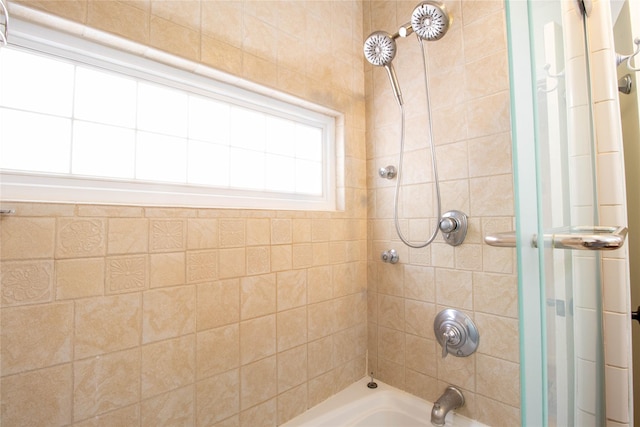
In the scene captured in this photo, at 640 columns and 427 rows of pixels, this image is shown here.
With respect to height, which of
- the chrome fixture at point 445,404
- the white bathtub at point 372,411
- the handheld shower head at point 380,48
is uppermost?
the handheld shower head at point 380,48

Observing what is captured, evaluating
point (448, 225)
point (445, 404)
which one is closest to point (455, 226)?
point (448, 225)

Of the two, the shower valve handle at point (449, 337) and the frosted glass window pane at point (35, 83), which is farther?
the shower valve handle at point (449, 337)

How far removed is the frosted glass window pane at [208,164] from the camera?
118 centimetres

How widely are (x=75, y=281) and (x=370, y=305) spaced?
1360 millimetres

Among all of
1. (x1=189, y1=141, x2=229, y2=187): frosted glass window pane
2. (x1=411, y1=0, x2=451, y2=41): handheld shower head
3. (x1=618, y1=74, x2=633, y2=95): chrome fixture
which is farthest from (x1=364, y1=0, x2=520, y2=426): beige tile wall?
(x1=189, y1=141, x2=229, y2=187): frosted glass window pane

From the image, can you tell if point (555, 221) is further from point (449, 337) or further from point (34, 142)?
point (34, 142)

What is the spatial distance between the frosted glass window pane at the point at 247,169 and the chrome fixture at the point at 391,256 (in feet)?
2.43

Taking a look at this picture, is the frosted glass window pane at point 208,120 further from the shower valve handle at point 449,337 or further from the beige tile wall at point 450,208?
the shower valve handle at point 449,337

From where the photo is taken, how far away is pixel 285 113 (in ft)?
4.86

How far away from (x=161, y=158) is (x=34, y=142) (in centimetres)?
35

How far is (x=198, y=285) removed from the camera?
1.06 metres

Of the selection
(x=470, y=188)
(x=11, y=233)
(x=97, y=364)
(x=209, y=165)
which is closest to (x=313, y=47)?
(x=209, y=165)

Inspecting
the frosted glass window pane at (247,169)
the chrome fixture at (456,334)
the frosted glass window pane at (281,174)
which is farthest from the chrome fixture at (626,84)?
the frosted glass window pane at (247,169)

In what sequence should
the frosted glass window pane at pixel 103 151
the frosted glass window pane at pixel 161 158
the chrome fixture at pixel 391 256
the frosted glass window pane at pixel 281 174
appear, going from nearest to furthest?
the frosted glass window pane at pixel 103 151, the frosted glass window pane at pixel 161 158, the frosted glass window pane at pixel 281 174, the chrome fixture at pixel 391 256
